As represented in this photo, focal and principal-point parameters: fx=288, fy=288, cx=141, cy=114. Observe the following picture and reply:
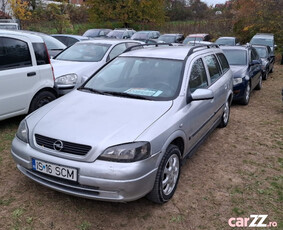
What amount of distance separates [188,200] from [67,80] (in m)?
4.15

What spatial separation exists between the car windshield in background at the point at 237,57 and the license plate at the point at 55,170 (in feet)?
22.1

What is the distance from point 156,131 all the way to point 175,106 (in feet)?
1.87

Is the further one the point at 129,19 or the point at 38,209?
the point at 129,19

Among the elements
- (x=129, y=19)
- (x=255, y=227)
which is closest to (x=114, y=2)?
(x=129, y=19)

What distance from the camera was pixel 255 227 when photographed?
2.96 m

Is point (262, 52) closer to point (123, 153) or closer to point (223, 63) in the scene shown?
point (223, 63)

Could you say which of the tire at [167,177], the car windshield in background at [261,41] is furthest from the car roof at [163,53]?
the car windshield in background at [261,41]

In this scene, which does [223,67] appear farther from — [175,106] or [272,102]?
[272,102]

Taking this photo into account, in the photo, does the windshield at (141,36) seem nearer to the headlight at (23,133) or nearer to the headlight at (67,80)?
the headlight at (67,80)

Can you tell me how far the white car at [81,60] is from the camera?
639 cm

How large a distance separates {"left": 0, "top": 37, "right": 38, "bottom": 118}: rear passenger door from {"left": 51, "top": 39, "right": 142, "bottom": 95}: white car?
114cm

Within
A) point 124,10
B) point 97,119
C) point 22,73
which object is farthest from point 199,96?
point 124,10

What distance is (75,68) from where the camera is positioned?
21.7 ft

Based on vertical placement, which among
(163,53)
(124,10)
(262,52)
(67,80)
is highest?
(124,10)
